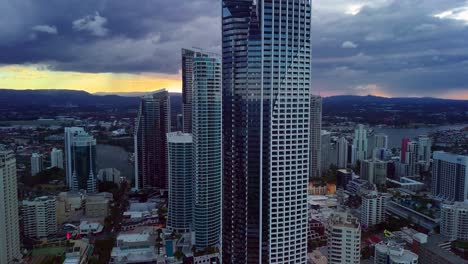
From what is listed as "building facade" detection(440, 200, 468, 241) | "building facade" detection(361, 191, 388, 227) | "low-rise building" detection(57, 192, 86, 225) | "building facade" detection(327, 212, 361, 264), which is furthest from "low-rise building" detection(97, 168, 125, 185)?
"building facade" detection(440, 200, 468, 241)

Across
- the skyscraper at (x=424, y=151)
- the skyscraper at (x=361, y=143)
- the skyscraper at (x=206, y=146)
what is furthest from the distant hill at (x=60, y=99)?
the skyscraper at (x=424, y=151)

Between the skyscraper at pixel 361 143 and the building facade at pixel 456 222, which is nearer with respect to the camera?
the building facade at pixel 456 222

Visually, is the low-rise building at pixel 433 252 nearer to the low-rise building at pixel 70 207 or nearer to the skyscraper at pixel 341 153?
the low-rise building at pixel 70 207

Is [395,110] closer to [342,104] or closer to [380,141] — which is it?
Result: [342,104]

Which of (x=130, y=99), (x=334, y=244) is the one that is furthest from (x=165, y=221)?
(x=130, y=99)

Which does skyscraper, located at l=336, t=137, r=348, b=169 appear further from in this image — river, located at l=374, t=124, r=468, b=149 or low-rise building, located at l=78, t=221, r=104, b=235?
low-rise building, located at l=78, t=221, r=104, b=235

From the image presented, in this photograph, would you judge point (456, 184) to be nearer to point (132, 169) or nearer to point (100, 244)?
point (100, 244)
